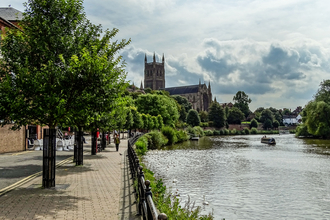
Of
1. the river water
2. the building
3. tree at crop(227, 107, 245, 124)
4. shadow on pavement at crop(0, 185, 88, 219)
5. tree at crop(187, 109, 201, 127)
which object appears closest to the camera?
shadow on pavement at crop(0, 185, 88, 219)

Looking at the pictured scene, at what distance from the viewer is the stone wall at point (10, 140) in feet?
71.2

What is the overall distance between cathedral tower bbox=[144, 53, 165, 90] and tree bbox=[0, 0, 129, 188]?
550 feet

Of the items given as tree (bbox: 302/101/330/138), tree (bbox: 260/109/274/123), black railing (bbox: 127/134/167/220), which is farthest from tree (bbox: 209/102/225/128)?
black railing (bbox: 127/134/167/220)

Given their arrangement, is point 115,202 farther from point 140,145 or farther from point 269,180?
point 140,145

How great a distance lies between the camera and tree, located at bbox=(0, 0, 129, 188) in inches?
381

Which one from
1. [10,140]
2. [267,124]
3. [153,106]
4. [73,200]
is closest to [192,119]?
[153,106]

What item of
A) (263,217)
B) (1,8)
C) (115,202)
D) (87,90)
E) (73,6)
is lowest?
(263,217)

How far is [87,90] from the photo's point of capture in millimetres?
10094

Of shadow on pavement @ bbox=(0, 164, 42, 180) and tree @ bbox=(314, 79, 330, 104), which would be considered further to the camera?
tree @ bbox=(314, 79, 330, 104)

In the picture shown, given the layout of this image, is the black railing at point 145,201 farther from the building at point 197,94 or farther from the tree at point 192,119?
the building at point 197,94

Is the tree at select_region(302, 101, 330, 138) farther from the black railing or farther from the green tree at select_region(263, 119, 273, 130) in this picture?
the green tree at select_region(263, 119, 273, 130)

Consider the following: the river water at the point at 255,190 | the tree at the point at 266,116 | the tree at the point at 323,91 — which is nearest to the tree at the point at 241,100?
the tree at the point at 266,116

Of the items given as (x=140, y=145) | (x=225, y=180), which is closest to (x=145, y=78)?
(x=140, y=145)

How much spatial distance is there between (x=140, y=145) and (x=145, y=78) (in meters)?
155
